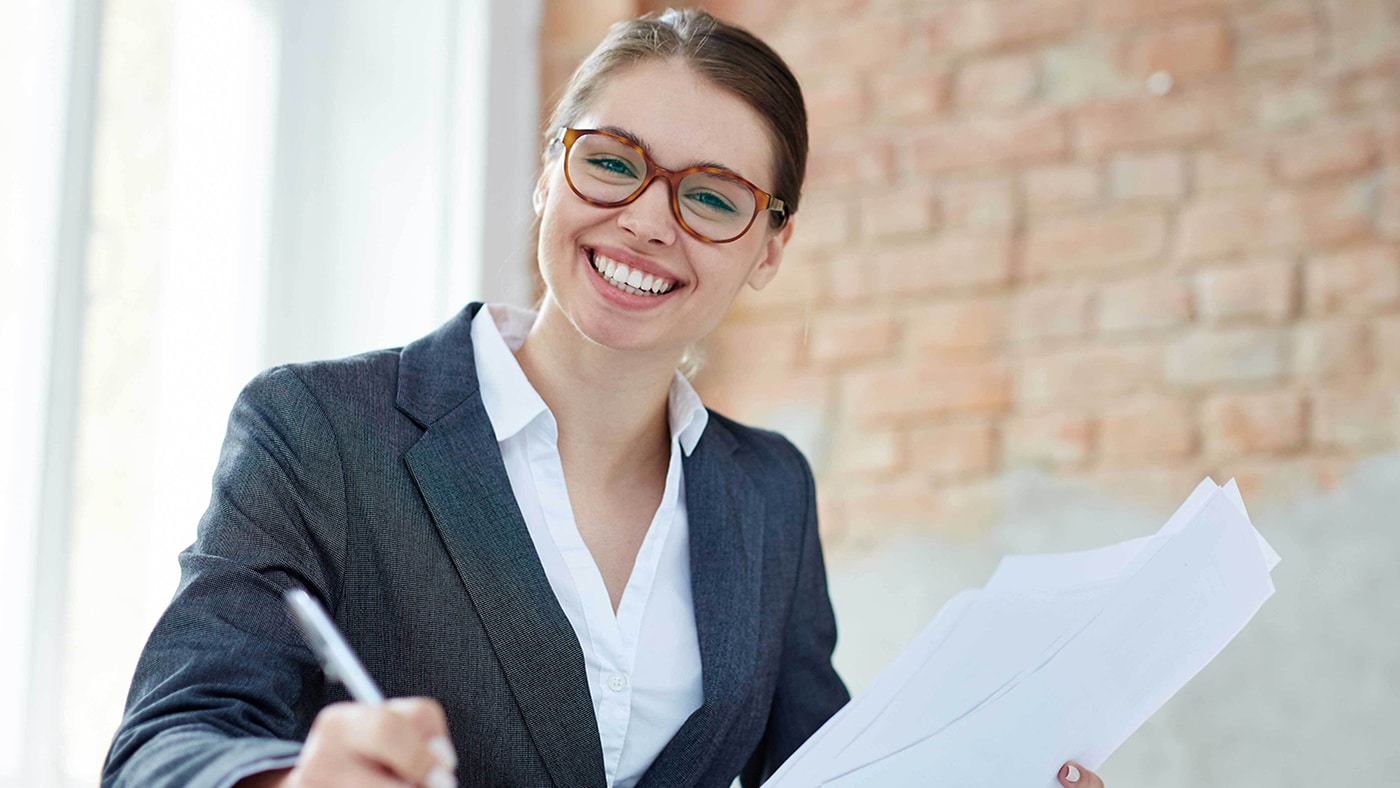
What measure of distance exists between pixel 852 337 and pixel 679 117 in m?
1.06

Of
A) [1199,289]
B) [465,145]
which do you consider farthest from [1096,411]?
[465,145]

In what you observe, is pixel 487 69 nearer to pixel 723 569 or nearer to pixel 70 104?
pixel 70 104

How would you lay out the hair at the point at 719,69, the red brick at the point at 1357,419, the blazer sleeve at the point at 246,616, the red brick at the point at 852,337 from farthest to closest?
1. the red brick at the point at 852,337
2. the red brick at the point at 1357,419
3. the hair at the point at 719,69
4. the blazer sleeve at the point at 246,616

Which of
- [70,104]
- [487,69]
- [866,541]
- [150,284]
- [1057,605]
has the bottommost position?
[866,541]

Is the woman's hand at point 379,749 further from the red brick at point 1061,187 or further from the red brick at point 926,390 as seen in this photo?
the red brick at point 1061,187

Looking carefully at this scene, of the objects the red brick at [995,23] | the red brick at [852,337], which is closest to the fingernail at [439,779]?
the red brick at [852,337]

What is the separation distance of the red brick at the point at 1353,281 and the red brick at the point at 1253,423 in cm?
15

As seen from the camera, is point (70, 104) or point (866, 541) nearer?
point (70, 104)

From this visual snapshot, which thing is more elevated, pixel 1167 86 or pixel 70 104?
pixel 1167 86

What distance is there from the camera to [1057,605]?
3.81 feet

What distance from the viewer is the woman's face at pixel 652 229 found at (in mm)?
1365

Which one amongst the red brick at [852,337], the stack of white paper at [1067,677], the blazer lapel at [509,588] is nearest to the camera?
the stack of white paper at [1067,677]

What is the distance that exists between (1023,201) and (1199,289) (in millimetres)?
328

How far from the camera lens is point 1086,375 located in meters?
2.21
